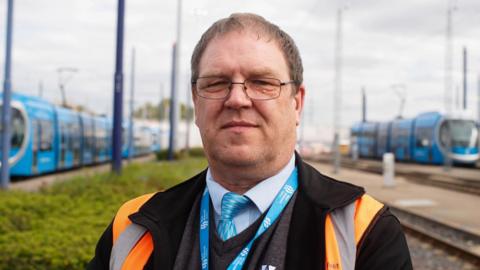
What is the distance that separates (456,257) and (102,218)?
225 inches

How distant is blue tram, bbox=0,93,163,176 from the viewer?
863 inches

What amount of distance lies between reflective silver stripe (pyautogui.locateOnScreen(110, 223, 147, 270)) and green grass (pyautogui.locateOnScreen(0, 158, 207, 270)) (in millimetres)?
2902

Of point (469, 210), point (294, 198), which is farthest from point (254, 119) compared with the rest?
point (469, 210)

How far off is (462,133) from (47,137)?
22.5 m

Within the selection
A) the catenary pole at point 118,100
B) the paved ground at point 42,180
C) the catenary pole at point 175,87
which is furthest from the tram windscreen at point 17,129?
the catenary pole at point 118,100

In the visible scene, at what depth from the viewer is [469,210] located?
15172 millimetres

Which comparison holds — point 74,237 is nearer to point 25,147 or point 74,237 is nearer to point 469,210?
point 469,210

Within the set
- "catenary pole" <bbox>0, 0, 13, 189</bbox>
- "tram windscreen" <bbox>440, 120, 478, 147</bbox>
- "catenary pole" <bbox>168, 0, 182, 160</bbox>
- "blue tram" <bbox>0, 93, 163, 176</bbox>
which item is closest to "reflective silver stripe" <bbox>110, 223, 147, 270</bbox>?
"catenary pole" <bbox>0, 0, 13, 189</bbox>

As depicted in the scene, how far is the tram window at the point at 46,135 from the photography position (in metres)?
24.0

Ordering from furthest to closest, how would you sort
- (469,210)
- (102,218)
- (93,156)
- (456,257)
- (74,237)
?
1. (93,156)
2. (469,210)
3. (456,257)
4. (102,218)
5. (74,237)

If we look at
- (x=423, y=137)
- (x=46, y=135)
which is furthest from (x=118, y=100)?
(x=423, y=137)

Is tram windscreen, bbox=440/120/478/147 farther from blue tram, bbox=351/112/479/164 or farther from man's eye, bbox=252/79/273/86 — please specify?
man's eye, bbox=252/79/273/86

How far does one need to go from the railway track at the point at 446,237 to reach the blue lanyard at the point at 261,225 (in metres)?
7.73

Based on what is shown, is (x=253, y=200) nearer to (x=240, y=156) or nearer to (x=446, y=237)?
(x=240, y=156)
